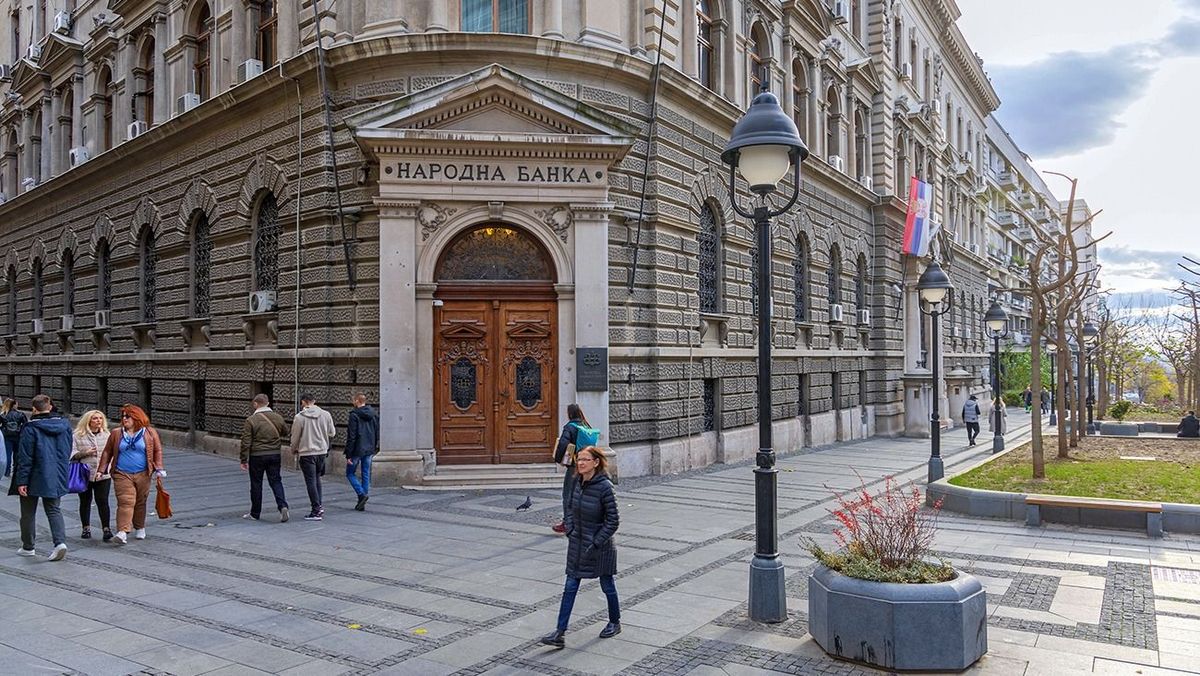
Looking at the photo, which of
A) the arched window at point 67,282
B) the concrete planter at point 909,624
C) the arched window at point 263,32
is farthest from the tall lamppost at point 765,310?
the arched window at point 67,282

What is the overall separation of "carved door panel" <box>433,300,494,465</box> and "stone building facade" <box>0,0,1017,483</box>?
41mm

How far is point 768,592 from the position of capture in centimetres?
749

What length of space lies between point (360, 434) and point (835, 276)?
19568 millimetres

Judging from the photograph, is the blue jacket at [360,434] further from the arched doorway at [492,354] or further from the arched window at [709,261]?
the arched window at [709,261]

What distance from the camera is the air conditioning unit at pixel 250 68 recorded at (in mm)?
18266

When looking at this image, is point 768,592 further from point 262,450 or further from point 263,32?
point 263,32

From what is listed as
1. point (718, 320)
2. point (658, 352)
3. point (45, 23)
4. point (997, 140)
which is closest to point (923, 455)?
point (718, 320)

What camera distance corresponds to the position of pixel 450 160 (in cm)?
1548

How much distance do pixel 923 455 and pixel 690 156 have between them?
37.0 ft

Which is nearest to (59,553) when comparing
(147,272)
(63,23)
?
(147,272)

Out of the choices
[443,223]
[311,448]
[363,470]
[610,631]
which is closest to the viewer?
[610,631]

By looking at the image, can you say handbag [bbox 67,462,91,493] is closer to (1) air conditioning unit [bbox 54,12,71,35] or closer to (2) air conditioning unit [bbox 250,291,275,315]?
(2) air conditioning unit [bbox 250,291,275,315]

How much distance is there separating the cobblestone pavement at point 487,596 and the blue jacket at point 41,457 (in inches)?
35.2

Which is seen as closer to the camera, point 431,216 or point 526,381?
point 431,216
